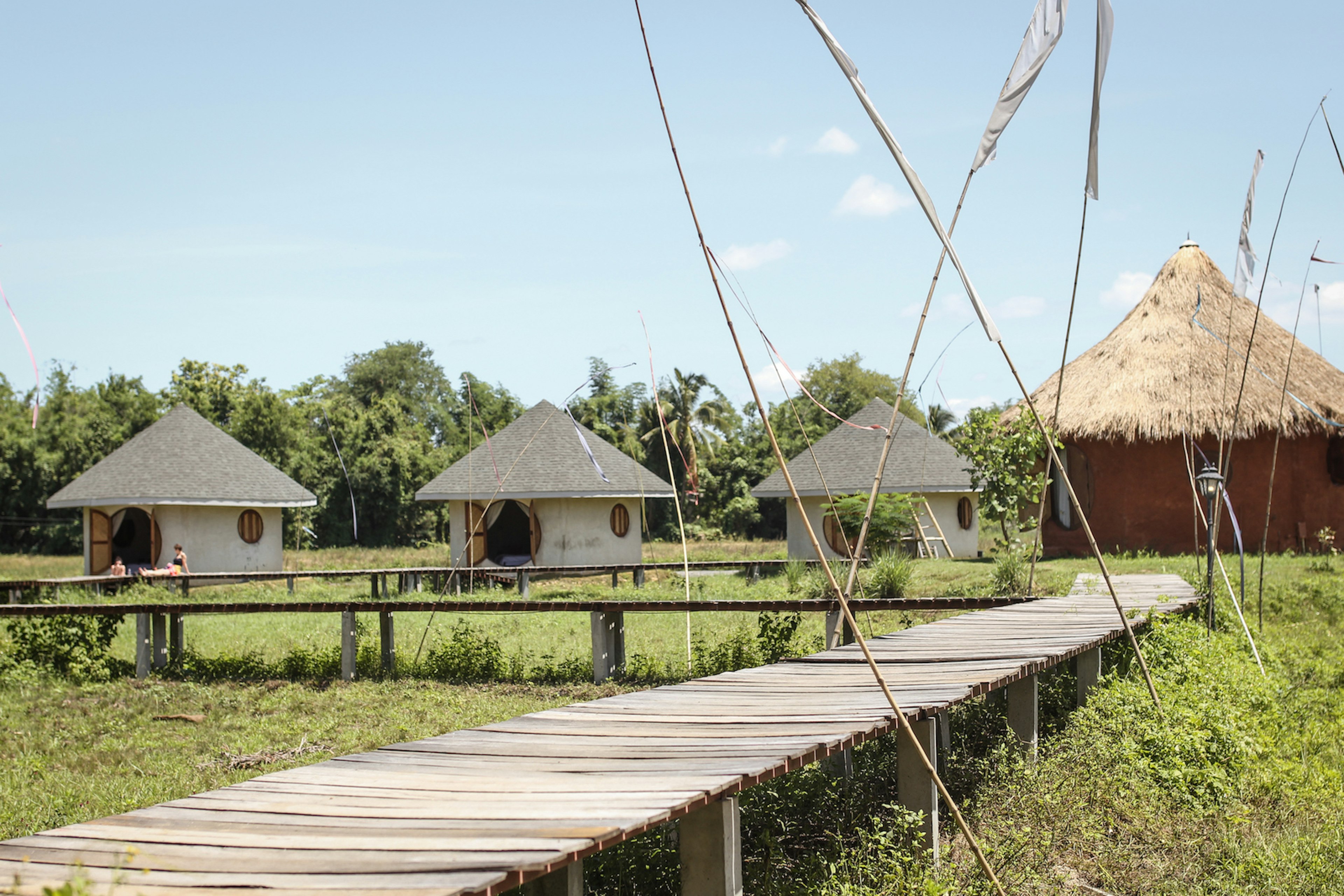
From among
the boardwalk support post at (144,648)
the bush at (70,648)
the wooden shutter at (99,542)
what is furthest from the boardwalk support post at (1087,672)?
the wooden shutter at (99,542)

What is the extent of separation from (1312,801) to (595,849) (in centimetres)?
508

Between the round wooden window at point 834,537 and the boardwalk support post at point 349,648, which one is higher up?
the round wooden window at point 834,537

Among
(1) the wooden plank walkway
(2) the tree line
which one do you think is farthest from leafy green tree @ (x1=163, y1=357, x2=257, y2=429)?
(1) the wooden plank walkway

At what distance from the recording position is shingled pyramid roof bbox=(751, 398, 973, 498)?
82.9ft

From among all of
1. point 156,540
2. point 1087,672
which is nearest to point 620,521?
point 156,540

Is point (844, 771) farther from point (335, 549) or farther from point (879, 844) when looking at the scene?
point (335, 549)

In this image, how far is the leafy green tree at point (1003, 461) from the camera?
19.5 meters

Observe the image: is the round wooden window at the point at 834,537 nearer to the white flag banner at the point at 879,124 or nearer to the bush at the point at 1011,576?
the bush at the point at 1011,576

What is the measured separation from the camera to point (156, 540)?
79.1ft

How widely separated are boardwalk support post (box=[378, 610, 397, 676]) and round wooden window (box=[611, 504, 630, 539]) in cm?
1350

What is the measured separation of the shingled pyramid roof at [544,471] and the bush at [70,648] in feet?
35.5

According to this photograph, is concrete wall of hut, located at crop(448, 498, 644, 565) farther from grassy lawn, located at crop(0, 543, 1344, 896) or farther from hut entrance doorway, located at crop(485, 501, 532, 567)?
grassy lawn, located at crop(0, 543, 1344, 896)

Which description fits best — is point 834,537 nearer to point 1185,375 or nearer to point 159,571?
point 1185,375

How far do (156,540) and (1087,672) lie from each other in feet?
70.7
